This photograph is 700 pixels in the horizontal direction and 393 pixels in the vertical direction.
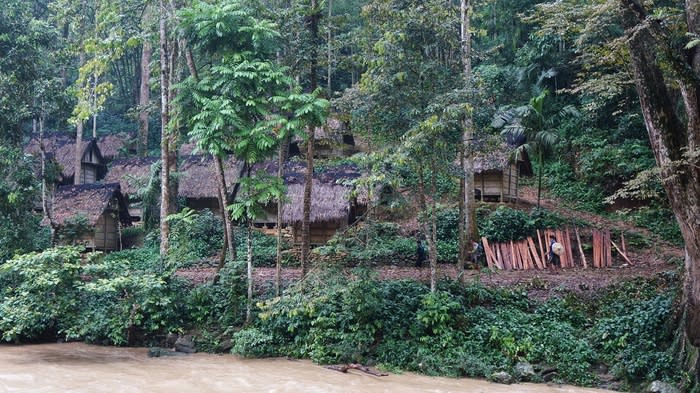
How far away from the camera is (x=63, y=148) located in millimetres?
28078

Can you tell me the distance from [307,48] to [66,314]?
841cm

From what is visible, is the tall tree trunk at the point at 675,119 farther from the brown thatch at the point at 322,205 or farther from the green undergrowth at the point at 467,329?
the brown thatch at the point at 322,205

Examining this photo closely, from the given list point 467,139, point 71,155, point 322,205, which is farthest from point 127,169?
point 467,139

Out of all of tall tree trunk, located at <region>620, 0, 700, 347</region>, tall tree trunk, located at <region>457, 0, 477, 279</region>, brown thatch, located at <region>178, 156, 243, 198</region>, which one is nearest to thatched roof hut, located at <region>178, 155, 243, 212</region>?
brown thatch, located at <region>178, 156, 243, 198</region>

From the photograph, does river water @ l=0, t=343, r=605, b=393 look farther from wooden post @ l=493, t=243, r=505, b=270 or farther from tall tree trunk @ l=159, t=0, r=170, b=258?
wooden post @ l=493, t=243, r=505, b=270

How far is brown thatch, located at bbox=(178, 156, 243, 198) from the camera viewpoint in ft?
72.0

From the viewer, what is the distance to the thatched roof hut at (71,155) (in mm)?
27283

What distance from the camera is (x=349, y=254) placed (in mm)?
10906

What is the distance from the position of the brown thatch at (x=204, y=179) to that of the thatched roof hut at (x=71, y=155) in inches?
331

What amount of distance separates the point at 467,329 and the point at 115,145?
25.2 m

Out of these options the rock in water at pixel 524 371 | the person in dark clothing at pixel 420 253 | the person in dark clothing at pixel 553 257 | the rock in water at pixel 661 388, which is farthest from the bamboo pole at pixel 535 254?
the rock in water at pixel 661 388

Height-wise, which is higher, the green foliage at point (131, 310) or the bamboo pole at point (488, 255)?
the bamboo pole at point (488, 255)

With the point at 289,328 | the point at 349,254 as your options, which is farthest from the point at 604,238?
the point at 289,328

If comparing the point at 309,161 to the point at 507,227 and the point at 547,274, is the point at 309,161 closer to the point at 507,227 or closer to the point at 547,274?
the point at 547,274
